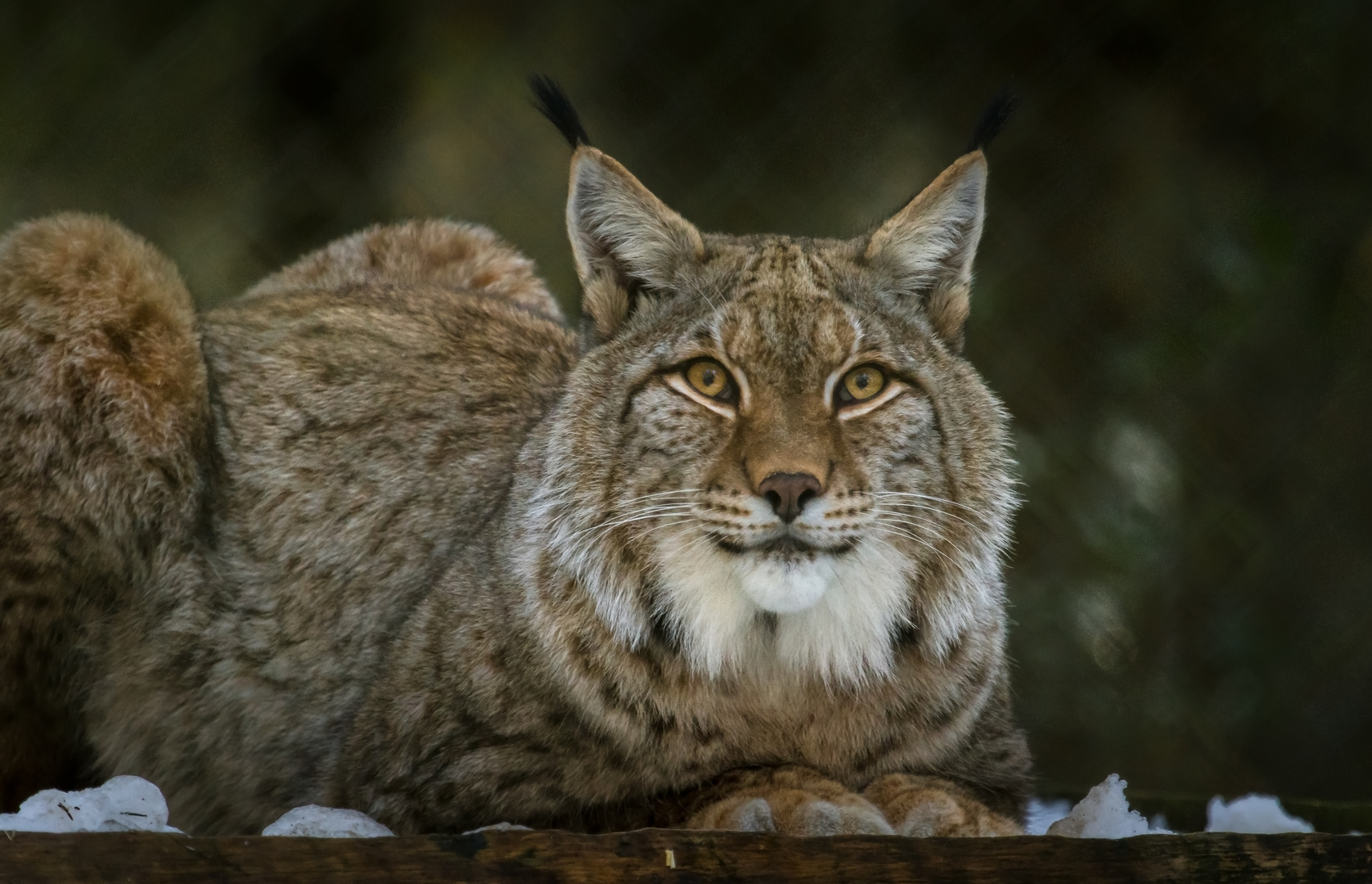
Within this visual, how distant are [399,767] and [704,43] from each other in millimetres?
2469

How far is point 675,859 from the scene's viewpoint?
72.7 inches

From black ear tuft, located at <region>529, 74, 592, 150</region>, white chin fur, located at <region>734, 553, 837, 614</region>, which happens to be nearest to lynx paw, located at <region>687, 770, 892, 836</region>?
white chin fur, located at <region>734, 553, 837, 614</region>

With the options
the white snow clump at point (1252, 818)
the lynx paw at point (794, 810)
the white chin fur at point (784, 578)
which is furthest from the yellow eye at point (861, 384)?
the white snow clump at point (1252, 818)

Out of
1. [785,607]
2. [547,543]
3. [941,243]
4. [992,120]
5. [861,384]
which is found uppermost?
[992,120]

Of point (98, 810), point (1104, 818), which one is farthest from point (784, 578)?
point (98, 810)

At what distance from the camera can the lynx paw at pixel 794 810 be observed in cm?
227

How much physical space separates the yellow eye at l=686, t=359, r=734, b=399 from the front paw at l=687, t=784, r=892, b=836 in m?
0.67

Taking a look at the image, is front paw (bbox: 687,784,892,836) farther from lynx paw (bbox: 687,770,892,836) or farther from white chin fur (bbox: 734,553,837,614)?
white chin fur (bbox: 734,553,837,614)

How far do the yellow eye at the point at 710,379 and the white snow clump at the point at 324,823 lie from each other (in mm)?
902

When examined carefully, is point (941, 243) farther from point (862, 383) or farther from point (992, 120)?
point (862, 383)

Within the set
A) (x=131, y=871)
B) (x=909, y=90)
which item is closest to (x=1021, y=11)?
(x=909, y=90)

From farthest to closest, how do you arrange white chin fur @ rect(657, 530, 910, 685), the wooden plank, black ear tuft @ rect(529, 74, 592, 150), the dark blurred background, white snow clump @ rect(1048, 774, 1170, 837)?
the dark blurred background, black ear tuft @ rect(529, 74, 592, 150), white snow clump @ rect(1048, 774, 1170, 837), white chin fur @ rect(657, 530, 910, 685), the wooden plank

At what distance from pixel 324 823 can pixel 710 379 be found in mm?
987

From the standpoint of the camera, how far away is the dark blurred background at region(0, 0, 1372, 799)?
14.2 feet
